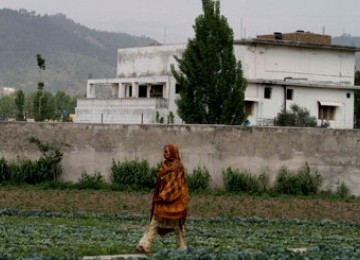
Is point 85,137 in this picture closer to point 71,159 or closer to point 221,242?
point 71,159

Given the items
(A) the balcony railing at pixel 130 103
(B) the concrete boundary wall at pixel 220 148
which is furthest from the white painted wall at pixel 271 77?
(B) the concrete boundary wall at pixel 220 148

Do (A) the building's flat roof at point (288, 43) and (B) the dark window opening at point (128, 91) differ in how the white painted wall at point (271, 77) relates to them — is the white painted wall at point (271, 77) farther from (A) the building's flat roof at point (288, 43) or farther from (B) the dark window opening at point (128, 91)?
(B) the dark window opening at point (128, 91)

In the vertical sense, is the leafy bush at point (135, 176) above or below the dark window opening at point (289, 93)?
below

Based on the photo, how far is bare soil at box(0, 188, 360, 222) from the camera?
28.3 metres

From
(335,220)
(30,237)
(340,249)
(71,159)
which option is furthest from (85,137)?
(340,249)

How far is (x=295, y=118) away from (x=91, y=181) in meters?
29.7

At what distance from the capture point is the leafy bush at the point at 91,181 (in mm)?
34406

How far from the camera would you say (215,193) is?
33438mm

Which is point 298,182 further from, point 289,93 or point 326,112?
point 326,112

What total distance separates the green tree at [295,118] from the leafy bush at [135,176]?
27.3m

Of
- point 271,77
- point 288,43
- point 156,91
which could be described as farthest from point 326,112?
point 156,91

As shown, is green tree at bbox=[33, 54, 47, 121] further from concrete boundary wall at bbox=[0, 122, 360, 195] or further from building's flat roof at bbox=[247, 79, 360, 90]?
concrete boundary wall at bbox=[0, 122, 360, 195]

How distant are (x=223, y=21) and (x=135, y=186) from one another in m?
22.2

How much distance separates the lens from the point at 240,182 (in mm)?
34000
